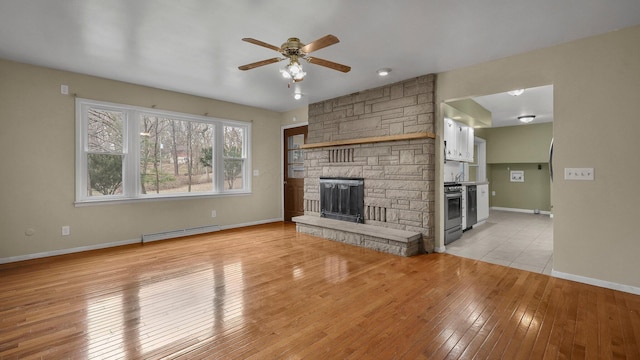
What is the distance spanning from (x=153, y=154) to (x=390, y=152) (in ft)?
13.3

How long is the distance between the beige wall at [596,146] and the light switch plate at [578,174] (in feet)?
0.15

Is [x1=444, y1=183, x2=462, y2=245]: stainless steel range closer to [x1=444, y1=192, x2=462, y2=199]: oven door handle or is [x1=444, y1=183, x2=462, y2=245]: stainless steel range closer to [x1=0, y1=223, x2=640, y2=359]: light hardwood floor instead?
[x1=444, y1=192, x2=462, y2=199]: oven door handle

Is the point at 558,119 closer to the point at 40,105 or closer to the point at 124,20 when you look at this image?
the point at 124,20

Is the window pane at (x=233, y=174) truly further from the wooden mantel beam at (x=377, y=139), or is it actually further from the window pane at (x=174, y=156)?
the wooden mantel beam at (x=377, y=139)

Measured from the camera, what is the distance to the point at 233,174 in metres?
6.03

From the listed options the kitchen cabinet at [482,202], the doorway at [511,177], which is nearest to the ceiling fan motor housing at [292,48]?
the doorway at [511,177]

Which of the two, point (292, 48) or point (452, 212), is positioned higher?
point (292, 48)

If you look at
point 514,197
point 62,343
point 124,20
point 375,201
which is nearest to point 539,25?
point 375,201

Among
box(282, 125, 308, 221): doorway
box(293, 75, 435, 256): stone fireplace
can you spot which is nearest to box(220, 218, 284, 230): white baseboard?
box(282, 125, 308, 221): doorway

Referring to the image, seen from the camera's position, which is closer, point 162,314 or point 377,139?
point 162,314

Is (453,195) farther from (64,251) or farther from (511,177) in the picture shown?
(64,251)

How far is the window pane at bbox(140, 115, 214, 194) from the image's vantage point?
487 cm

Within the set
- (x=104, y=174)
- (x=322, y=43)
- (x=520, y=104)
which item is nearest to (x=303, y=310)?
(x=322, y=43)

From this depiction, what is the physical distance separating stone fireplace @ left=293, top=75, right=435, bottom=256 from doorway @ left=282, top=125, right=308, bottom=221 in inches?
38.2
